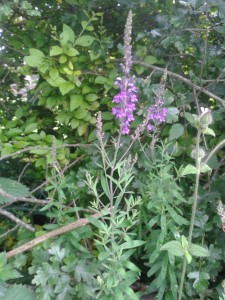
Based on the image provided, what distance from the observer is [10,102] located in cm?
250

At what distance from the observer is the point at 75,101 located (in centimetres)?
188

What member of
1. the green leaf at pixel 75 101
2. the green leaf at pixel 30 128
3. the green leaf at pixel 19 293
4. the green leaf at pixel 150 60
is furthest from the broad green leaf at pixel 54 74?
the green leaf at pixel 19 293

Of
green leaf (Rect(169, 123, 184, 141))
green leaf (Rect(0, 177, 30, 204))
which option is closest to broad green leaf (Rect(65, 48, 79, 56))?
green leaf (Rect(169, 123, 184, 141))

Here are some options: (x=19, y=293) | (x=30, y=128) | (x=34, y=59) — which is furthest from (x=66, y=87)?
(x=19, y=293)

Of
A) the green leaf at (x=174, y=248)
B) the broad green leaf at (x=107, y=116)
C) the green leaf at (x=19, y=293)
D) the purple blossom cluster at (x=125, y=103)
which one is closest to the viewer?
the green leaf at (x=174, y=248)

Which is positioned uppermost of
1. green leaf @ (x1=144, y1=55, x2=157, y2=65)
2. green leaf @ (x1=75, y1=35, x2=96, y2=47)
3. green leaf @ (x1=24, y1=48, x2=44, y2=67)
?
green leaf @ (x1=75, y1=35, x2=96, y2=47)

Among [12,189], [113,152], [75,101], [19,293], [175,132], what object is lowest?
[19,293]

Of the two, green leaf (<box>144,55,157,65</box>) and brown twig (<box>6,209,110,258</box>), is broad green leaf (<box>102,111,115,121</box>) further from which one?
brown twig (<box>6,209,110,258</box>)

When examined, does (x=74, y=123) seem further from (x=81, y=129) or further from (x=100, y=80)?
(x=100, y=80)

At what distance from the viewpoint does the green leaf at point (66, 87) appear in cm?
179

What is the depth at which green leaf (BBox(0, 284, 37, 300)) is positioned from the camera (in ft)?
5.11

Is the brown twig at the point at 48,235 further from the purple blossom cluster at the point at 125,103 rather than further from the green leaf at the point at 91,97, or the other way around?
the green leaf at the point at 91,97

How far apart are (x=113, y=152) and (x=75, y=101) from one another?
27 cm

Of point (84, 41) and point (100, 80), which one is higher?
point (84, 41)
